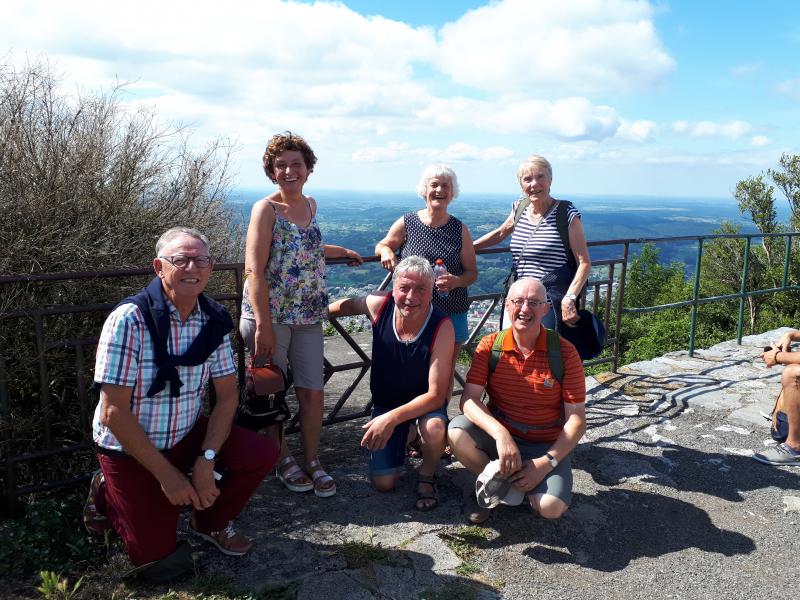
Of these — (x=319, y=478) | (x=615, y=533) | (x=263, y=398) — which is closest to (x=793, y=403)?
(x=615, y=533)

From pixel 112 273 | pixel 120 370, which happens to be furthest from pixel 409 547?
pixel 112 273

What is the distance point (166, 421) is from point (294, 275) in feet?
3.17

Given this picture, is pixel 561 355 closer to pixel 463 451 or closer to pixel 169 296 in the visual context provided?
pixel 463 451

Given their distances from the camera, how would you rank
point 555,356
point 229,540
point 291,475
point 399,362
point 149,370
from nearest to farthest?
point 149,370, point 229,540, point 555,356, point 399,362, point 291,475

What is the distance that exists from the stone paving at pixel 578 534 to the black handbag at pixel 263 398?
0.42 meters

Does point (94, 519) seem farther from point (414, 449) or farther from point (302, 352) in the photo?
point (414, 449)

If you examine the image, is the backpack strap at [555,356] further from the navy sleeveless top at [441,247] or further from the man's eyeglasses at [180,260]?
the man's eyeglasses at [180,260]

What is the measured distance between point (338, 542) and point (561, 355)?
1366 millimetres

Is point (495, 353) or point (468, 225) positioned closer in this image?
point (495, 353)

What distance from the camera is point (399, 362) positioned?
325 cm

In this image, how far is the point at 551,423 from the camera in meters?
3.16

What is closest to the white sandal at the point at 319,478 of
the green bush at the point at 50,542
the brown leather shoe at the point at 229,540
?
the brown leather shoe at the point at 229,540

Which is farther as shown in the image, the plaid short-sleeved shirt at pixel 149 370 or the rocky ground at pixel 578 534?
the rocky ground at pixel 578 534

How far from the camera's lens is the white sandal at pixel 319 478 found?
3.27 m
